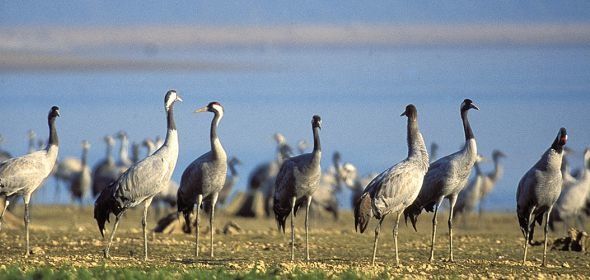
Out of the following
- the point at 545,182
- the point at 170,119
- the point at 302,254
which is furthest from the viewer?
the point at 302,254

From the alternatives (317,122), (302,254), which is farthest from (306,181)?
(302,254)

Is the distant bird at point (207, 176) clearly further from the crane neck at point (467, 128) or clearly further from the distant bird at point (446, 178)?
the crane neck at point (467, 128)

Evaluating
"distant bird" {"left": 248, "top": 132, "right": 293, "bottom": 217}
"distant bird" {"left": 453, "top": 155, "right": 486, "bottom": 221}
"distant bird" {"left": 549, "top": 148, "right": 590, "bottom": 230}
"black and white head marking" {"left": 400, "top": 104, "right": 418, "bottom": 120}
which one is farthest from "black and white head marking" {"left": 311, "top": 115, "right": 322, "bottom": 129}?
"distant bird" {"left": 248, "top": 132, "right": 293, "bottom": 217}

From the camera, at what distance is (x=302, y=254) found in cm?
1872

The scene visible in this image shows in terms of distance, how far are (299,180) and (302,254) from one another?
5.17 ft

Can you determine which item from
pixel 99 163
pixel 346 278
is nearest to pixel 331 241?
pixel 346 278

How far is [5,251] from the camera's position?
18.2m

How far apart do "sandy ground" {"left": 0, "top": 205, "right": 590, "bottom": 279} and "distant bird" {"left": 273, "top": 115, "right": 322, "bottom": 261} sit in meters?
0.80

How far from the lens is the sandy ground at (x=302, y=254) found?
1548 cm

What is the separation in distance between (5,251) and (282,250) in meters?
4.47

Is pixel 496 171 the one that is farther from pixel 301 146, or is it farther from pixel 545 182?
pixel 545 182

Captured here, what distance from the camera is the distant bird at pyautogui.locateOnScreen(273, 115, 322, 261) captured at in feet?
58.0

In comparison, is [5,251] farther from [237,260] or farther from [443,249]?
[443,249]

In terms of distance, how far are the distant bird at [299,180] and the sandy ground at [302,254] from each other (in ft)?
2.62
